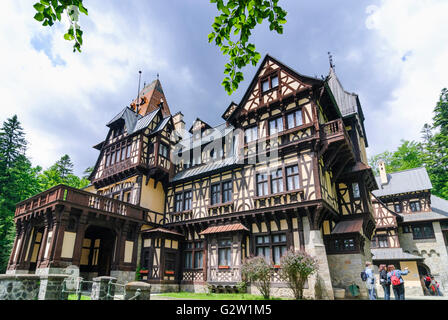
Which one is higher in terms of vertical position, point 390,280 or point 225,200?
point 225,200

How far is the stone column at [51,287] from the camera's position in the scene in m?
8.86

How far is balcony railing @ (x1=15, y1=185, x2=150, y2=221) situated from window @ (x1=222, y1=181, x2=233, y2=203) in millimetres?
Result: 6109

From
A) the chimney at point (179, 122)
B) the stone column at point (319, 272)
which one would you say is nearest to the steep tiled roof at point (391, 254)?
the stone column at point (319, 272)

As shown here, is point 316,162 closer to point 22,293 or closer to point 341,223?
point 341,223

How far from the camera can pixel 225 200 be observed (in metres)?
20.4

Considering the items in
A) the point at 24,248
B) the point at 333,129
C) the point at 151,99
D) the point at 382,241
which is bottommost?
the point at 24,248

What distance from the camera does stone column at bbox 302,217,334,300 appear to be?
580 inches

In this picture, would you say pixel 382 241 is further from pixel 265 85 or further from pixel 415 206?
pixel 265 85

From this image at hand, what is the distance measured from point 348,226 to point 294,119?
754 centimetres

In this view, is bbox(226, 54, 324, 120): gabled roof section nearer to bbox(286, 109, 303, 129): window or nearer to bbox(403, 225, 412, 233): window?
bbox(286, 109, 303, 129): window

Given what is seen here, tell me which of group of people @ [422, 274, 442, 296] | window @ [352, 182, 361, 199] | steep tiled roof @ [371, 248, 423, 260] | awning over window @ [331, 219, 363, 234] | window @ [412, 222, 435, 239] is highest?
window @ [352, 182, 361, 199]

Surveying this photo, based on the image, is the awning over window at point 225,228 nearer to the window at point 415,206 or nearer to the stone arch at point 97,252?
the stone arch at point 97,252

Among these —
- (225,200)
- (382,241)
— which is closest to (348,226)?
(225,200)

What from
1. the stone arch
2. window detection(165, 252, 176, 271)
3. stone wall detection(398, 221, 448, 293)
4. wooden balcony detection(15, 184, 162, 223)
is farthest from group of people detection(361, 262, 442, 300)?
stone wall detection(398, 221, 448, 293)
